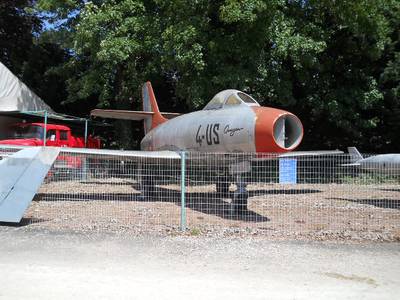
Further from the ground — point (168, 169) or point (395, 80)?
point (395, 80)

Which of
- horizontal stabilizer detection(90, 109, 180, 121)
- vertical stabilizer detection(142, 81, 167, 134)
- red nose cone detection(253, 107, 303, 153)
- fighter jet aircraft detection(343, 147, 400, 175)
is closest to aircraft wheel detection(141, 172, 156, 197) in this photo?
horizontal stabilizer detection(90, 109, 180, 121)

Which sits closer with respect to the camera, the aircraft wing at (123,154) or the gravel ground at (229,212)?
the gravel ground at (229,212)

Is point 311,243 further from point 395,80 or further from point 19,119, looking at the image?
point 19,119

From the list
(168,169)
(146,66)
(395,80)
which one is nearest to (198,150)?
(168,169)

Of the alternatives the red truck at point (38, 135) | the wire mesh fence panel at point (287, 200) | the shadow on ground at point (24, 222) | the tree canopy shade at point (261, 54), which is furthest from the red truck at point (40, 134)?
the shadow on ground at point (24, 222)

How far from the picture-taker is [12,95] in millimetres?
Result: 21031

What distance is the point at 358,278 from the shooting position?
584cm

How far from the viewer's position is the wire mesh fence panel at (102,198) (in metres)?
9.27

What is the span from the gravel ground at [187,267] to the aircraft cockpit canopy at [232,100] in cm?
400

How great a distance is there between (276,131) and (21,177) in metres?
5.22

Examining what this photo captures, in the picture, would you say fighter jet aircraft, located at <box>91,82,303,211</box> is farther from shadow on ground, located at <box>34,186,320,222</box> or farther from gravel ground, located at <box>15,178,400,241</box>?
gravel ground, located at <box>15,178,400,241</box>

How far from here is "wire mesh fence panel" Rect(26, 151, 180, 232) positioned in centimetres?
927

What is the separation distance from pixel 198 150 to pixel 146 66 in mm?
10045

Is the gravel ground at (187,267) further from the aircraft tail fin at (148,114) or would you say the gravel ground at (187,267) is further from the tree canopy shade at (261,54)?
the tree canopy shade at (261,54)
